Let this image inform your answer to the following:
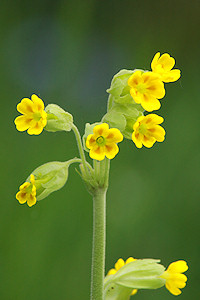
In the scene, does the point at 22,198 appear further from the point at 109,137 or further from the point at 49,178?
the point at 109,137

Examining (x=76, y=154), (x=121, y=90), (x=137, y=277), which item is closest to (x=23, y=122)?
(x=121, y=90)

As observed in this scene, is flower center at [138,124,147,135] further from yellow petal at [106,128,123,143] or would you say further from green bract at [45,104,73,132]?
green bract at [45,104,73,132]

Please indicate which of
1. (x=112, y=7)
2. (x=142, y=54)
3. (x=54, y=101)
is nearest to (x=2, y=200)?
(x=54, y=101)

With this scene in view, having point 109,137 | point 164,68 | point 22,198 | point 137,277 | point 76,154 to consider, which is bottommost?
point 137,277

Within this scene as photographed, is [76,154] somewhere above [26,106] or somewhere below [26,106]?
above

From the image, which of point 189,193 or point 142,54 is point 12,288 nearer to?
point 189,193

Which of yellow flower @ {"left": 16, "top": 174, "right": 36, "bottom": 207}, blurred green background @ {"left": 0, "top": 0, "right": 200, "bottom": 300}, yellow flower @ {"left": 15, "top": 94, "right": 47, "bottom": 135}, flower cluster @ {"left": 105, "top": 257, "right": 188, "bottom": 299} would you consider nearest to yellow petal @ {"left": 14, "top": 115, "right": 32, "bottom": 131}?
yellow flower @ {"left": 15, "top": 94, "right": 47, "bottom": 135}
